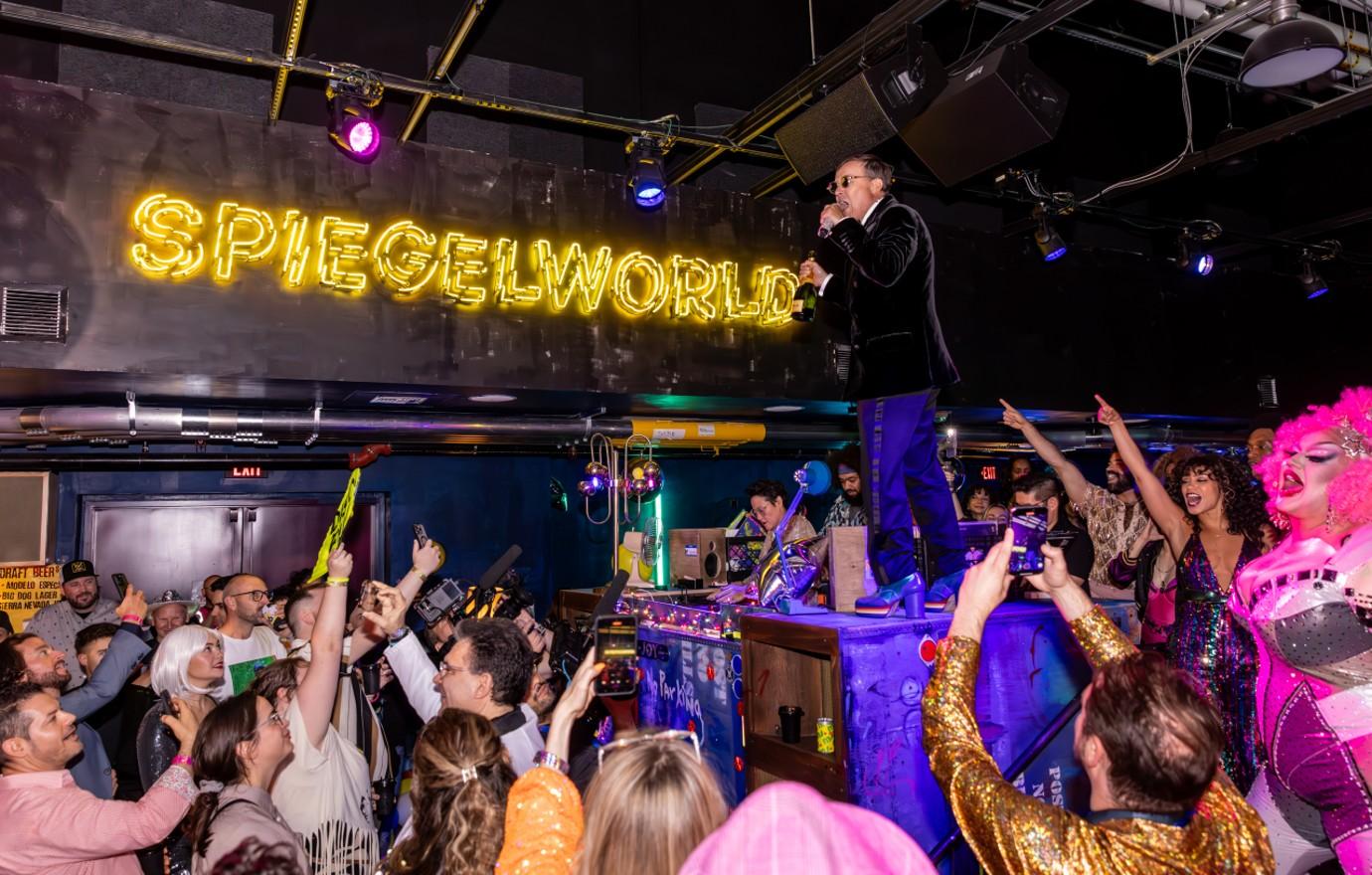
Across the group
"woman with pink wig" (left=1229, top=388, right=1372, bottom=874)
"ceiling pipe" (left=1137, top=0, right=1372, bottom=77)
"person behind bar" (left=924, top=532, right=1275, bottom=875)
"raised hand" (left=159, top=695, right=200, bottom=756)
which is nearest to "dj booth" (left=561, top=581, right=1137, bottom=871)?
"woman with pink wig" (left=1229, top=388, right=1372, bottom=874)

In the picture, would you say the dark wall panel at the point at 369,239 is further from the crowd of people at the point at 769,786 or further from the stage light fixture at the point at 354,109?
the crowd of people at the point at 769,786

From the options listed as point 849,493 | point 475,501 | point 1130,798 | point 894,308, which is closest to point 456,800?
point 1130,798

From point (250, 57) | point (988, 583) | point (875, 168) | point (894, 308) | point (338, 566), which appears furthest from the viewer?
point (250, 57)

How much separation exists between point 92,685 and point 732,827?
4.30 metres

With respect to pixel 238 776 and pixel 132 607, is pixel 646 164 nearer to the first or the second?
pixel 132 607

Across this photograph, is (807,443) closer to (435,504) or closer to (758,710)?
(435,504)

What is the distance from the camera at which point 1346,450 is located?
2.63 metres

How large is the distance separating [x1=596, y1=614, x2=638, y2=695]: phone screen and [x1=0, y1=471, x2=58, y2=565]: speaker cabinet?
7855 mm

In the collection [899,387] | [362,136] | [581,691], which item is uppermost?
[362,136]

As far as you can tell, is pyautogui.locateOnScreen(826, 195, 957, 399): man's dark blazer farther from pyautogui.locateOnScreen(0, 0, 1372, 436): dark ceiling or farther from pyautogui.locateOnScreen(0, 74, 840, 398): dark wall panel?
pyautogui.locateOnScreen(0, 74, 840, 398): dark wall panel

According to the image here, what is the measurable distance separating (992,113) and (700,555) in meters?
3.92

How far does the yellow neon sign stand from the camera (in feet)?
17.4

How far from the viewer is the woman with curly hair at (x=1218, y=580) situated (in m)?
3.32

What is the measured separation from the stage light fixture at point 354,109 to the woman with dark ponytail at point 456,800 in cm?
433
